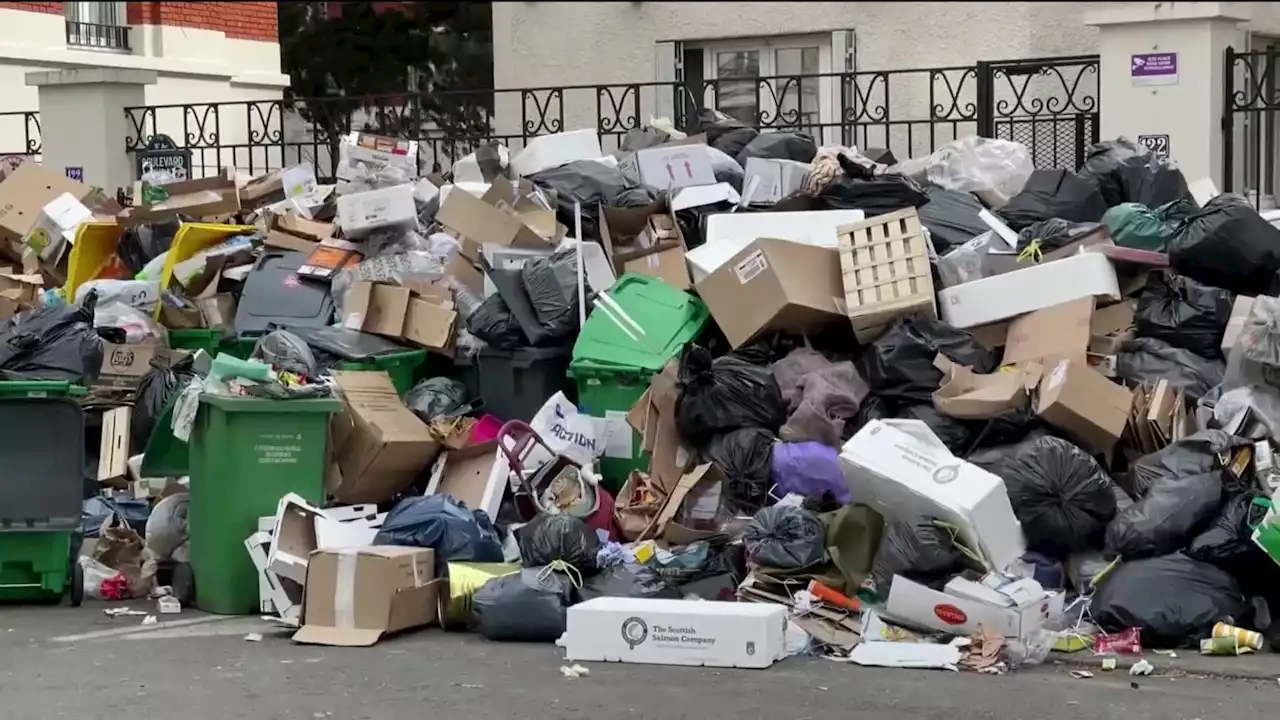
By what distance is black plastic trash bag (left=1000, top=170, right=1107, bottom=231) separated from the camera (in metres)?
8.07

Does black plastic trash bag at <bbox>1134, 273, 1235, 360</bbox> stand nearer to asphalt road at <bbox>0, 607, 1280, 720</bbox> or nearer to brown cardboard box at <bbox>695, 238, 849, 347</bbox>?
brown cardboard box at <bbox>695, 238, 849, 347</bbox>

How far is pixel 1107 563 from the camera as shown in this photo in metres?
6.19

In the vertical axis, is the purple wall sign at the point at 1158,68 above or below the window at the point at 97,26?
below

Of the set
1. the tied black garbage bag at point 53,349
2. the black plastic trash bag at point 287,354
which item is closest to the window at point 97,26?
the tied black garbage bag at point 53,349

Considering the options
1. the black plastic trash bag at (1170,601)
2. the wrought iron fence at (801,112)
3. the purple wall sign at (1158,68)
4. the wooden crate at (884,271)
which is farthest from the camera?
the wrought iron fence at (801,112)

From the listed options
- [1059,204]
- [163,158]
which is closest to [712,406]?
[1059,204]

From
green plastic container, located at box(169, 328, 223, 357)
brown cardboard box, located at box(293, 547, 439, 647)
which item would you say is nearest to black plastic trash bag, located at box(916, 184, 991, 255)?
brown cardboard box, located at box(293, 547, 439, 647)

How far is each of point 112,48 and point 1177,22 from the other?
9.58 metres

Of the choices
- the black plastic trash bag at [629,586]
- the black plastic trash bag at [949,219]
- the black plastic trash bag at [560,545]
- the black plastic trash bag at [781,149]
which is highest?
the black plastic trash bag at [781,149]

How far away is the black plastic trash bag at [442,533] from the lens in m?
6.43

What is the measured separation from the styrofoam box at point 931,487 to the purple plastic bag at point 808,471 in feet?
1.42

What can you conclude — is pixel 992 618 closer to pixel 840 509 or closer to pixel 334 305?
pixel 840 509

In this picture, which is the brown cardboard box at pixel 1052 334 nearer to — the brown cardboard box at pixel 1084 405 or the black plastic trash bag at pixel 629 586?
the brown cardboard box at pixel 1084 405

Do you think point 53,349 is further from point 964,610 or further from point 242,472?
point 964,610
